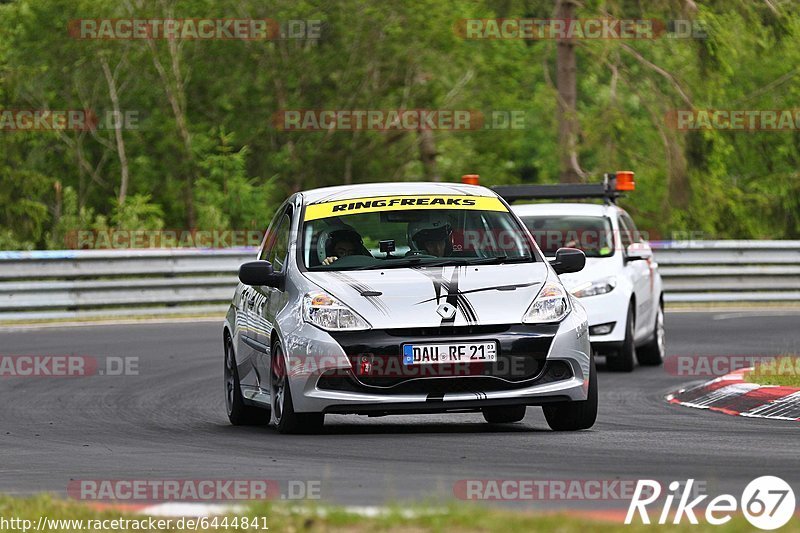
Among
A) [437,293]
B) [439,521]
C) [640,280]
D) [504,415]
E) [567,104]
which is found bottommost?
[504,415]

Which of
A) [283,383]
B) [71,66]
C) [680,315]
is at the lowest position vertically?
[680,315]

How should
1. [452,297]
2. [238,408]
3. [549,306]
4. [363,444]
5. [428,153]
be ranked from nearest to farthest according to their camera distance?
[363,444], [452,297], [549,306], [238,408], [428,153]

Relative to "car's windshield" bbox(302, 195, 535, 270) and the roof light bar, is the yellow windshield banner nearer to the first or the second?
"car's windshield" bbox(302, 195, 535, 270)

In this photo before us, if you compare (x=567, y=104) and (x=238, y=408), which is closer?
(x=238, y=408)

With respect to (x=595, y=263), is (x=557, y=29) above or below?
above

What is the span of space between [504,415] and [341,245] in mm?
1701

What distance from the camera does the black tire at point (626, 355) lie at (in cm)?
1642

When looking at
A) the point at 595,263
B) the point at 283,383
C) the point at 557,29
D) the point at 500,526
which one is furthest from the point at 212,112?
the point at 500,526

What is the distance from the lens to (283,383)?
1045 centimetres

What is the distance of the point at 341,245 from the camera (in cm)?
1112

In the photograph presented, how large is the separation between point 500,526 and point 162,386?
9552mm

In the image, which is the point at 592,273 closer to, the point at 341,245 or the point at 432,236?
the point at 432,236

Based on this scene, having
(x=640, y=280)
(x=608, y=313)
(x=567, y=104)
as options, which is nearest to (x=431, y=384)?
(x=608, y=313)

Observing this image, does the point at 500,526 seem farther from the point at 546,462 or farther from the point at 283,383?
the point at 283,383
